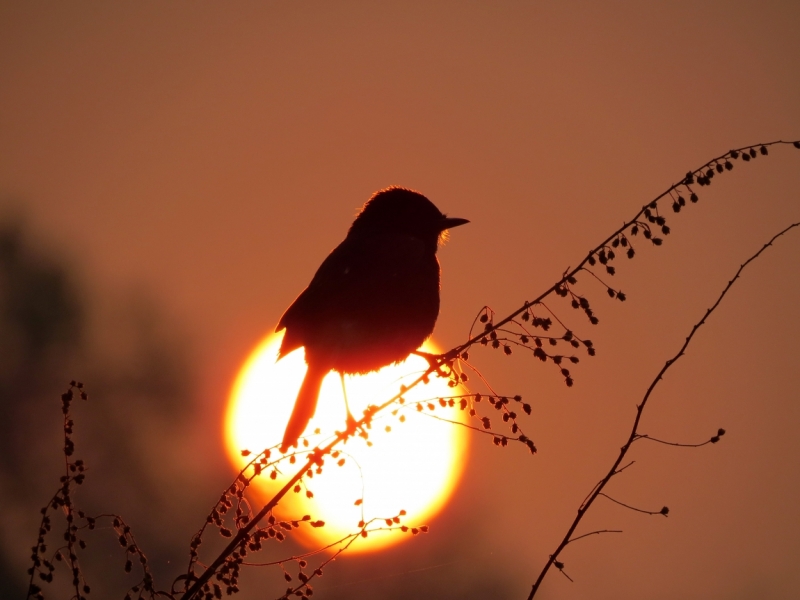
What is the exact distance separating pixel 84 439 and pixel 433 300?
17.9 meters

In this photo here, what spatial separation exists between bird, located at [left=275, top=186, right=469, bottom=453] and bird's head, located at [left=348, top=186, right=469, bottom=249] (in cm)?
24

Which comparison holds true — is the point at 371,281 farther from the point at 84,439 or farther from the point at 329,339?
the point at 84,439

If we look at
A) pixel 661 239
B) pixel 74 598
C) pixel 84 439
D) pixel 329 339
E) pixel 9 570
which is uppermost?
pixel 84 439

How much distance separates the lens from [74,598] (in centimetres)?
289

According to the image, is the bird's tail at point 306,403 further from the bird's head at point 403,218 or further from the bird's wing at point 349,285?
the bird's head at point 403,218

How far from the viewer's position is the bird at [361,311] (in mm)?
5652

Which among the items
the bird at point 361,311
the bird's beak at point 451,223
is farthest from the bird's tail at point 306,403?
the bird's beak at point 451,223

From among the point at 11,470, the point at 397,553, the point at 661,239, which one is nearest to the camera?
the point at 661,239

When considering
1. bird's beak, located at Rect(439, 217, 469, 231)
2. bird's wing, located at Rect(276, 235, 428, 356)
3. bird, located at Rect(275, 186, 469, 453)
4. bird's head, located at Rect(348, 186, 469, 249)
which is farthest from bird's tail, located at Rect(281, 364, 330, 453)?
bird's beak, located at Rect(439, 217, 469, 231)

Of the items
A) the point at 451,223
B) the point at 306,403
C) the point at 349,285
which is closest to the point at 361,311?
the point at 349,285

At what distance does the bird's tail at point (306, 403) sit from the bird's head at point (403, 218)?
4.03 feet

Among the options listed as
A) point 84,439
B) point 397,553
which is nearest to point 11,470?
point 84,439

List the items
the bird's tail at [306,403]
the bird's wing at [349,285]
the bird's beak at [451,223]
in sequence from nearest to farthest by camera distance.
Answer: the bird's tail at [306,403] → the bird's wing at [349,285] → the bird's beak at [451,223]

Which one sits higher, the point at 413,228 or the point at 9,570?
the point at 9,570
